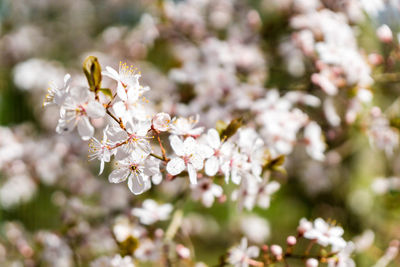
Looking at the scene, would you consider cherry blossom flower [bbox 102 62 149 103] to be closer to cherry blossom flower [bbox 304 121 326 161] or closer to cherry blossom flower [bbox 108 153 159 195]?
cherry blossom flower [bbox 108 153 159 195]

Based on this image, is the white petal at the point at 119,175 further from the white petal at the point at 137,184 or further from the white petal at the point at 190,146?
the white petal at the point at 190,146

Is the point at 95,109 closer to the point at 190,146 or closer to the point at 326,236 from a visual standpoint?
the point at 190,146

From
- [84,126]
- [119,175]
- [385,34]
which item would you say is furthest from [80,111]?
[385,34]

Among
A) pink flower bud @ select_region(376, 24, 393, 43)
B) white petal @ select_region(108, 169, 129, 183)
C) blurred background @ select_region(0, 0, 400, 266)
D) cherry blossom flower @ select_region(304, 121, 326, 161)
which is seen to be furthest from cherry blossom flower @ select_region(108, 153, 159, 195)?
pink flower bud @ select_region(376, 24, 393, 43)

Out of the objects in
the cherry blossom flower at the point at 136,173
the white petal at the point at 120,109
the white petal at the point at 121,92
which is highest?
the white petal at the point at 121,92

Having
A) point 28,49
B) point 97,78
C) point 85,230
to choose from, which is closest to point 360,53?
point 97,78

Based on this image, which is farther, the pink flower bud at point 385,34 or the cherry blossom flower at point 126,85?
the pink flower bud at point 385,34

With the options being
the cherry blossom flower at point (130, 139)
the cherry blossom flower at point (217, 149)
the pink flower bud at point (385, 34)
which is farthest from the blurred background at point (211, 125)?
the cherry blossom flower at point (130, 139)

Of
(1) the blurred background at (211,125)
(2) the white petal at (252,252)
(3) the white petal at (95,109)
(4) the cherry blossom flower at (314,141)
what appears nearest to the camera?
(3) the white petal at (95,109)
